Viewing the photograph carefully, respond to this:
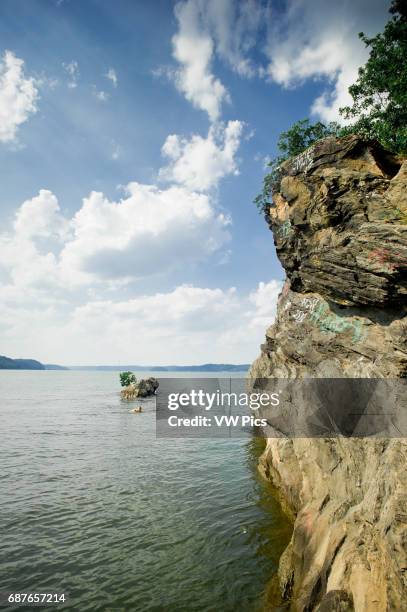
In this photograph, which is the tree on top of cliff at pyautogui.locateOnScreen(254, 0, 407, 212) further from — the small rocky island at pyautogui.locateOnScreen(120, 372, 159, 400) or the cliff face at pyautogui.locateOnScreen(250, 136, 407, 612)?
the small rocky island at pyautogui.locateOnScreen(120, 372, 159, 400)

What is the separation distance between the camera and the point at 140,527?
17.8 m

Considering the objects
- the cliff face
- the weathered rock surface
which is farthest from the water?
the weathered rock surface

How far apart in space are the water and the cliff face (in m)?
2.62

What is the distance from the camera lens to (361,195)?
A: 1398cm

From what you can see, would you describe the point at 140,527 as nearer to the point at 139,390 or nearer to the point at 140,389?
the point at 139,390

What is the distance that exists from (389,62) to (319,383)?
28597mm

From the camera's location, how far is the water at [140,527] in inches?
503

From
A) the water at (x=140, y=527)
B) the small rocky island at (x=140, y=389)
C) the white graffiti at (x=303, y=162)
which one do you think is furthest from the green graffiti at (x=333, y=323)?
the small rocky island at (x=140, y=389)

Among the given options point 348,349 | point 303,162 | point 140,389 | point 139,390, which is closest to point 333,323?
point 348,349

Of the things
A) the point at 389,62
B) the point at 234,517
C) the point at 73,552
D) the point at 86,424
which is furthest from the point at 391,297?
the point at 86,424

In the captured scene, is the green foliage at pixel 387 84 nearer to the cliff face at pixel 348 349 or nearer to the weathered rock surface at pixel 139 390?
the cliff face at pixel 348 349

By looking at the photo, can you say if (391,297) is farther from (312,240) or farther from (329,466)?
(329,466)

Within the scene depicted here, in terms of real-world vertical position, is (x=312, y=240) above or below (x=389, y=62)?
below

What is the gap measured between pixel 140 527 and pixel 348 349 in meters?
15.3
